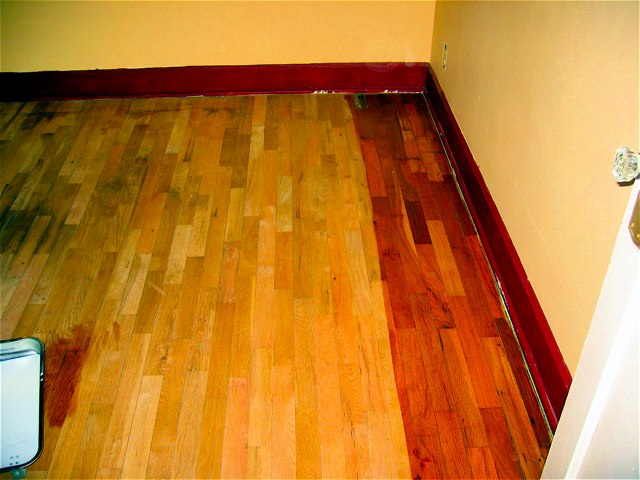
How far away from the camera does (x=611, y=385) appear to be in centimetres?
104

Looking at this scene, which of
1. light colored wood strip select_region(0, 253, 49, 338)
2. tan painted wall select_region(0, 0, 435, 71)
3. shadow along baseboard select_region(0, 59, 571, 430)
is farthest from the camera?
shadow along baseboard select_region(0, 59, 571, 430)

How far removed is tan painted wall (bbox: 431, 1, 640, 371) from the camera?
Result: 1343mm

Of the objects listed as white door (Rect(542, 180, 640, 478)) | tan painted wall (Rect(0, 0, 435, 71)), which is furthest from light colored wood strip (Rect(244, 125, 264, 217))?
white door (Rect(542, 180, 640, 478))

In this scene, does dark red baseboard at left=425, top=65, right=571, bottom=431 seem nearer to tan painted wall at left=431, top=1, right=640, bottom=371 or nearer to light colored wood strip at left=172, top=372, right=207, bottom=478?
tan painted wall at left=431, top=1, right=640, bottom=371

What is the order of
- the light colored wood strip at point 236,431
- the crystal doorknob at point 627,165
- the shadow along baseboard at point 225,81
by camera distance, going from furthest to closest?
1. the shadow along baseboard at point 225,81
2. the light colored wood strip at point 236,431
3. the crystal doorknob at point 627,165

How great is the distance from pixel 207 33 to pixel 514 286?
1.97 metres

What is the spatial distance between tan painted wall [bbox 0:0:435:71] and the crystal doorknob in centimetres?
237

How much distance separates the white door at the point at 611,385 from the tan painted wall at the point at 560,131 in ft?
1.22

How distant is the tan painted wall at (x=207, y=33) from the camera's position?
118 inches

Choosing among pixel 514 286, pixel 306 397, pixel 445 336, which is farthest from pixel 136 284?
pixel 514 286

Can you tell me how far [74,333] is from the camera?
1943 millimetres

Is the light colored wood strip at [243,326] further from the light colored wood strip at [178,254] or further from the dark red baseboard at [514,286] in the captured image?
the dark red baseboard at [514,286]

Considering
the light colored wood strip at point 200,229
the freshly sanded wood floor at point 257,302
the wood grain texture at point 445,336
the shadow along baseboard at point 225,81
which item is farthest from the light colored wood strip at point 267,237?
the shadow along baseboard at point 225,81

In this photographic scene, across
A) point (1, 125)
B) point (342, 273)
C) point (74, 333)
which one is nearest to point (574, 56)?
point (342, 273)
